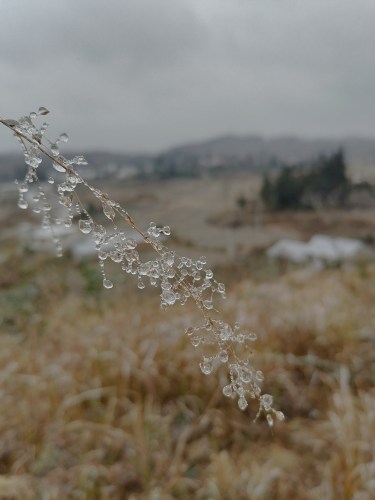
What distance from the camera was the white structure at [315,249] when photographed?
24.0 ft

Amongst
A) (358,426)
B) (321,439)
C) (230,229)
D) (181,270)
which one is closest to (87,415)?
(321,439)

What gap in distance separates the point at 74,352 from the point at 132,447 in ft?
3.19

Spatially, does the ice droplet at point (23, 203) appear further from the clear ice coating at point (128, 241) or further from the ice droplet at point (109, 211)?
the ice droplet at point (109, 211)

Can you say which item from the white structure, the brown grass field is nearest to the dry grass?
the brown grass field

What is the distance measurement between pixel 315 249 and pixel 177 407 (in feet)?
16.5

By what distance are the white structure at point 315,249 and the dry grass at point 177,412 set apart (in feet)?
10.4

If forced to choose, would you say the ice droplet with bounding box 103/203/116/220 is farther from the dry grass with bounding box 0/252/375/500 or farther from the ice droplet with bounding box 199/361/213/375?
the dry grass with bounding box 0/252/375/500

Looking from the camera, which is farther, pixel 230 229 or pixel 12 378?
pixel 230 229

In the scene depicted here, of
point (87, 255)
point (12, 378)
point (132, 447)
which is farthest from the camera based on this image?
point (87, 255)

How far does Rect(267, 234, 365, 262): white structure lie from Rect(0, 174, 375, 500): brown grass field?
2.62m

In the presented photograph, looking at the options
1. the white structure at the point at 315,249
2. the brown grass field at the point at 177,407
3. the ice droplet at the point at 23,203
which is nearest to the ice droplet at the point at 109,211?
the ice droplet at the point at 23,203

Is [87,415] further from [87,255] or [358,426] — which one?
[87,255]

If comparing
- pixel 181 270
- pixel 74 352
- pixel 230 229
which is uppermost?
pixel 181 270

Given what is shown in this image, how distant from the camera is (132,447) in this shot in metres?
2.44
